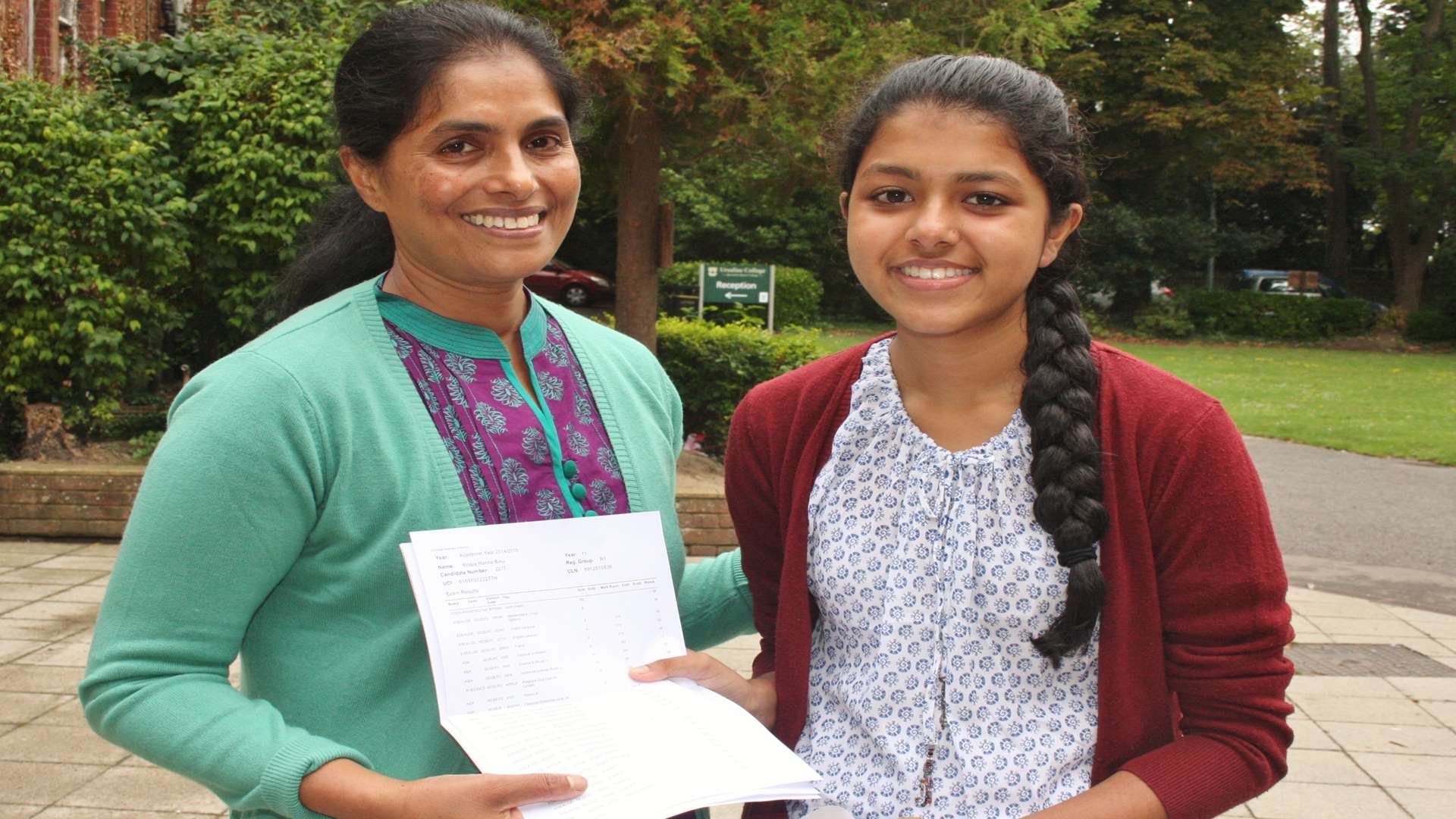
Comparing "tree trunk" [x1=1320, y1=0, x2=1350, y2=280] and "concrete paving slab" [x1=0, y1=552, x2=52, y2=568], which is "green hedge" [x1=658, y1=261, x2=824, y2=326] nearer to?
"tree trunk" [x1=1320, y1=0, x2=1350, y2=280]

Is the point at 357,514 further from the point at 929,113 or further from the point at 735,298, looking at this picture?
the point at 735,298

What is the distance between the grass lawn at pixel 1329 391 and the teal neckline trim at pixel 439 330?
12527mm

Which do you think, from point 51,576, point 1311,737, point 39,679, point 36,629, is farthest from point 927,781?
point 51,576

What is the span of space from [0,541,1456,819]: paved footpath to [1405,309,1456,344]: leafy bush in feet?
78.5

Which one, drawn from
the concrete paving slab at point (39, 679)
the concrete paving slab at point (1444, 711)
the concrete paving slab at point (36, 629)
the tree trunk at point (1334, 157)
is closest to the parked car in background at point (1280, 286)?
the tree trunk at point (1334, 157)

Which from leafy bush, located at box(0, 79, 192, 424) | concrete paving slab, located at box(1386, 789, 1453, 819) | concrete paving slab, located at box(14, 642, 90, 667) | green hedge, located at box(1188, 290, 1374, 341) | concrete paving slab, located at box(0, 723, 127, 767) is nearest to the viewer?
concrete paving slab, located at box(1386, 789, 1453, 819)

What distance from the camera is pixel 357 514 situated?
173cm

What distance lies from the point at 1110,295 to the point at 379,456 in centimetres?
3039

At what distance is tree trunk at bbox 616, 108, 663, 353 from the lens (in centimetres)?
968

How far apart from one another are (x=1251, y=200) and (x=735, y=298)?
25.6 meters

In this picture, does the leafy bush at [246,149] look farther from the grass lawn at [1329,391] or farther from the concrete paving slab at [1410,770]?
the grass lawn at [1329,391]

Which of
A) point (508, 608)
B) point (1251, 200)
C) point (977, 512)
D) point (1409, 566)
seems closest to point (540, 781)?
point (508, 608)

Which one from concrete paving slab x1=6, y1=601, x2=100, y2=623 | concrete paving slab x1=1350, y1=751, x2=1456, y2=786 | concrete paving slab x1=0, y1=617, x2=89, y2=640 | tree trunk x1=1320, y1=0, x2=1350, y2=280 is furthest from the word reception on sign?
tree trunk x1=1320, y1=0, x2=1350, y2=280

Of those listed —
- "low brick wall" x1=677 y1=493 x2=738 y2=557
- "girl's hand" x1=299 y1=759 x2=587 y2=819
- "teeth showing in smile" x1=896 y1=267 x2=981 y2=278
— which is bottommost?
"low brick wall" x1=677 y1=493 x2=738 y2=557
